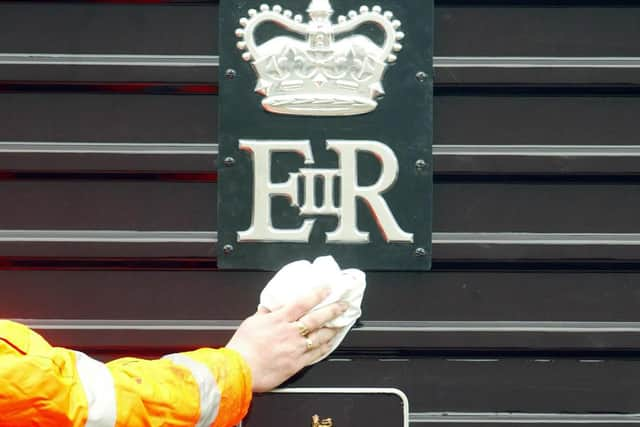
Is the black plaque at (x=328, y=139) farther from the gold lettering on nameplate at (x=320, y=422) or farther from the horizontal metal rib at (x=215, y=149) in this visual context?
the gold lettering on nameplate at (x=320, y=422)

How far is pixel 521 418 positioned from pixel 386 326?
37cm

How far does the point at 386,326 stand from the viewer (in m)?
2.44

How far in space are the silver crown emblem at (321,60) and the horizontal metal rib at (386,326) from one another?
1.61 ft

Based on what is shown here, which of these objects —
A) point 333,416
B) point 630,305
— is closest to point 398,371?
point 333,416

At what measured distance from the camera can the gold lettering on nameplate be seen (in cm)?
233

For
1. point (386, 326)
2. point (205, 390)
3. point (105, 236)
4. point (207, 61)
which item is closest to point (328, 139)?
point (207, 61)

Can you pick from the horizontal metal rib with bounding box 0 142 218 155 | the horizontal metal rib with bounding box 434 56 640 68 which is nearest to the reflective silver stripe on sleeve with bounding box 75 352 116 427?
the horizontal metal rib with bounding box 0 142 218 155

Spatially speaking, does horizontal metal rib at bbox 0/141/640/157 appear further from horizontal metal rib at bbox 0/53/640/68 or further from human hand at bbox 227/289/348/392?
human hand at bbox 227/289/348/392

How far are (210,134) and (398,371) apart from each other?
0.69 m

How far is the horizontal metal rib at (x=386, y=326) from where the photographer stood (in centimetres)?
243

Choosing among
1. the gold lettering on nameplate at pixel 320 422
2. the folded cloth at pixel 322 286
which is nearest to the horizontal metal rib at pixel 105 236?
the folded cloth at pixel 322 286

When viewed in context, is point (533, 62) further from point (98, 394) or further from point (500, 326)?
point (98, 394)

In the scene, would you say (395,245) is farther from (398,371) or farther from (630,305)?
(630,305)

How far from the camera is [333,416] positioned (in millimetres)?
2344
